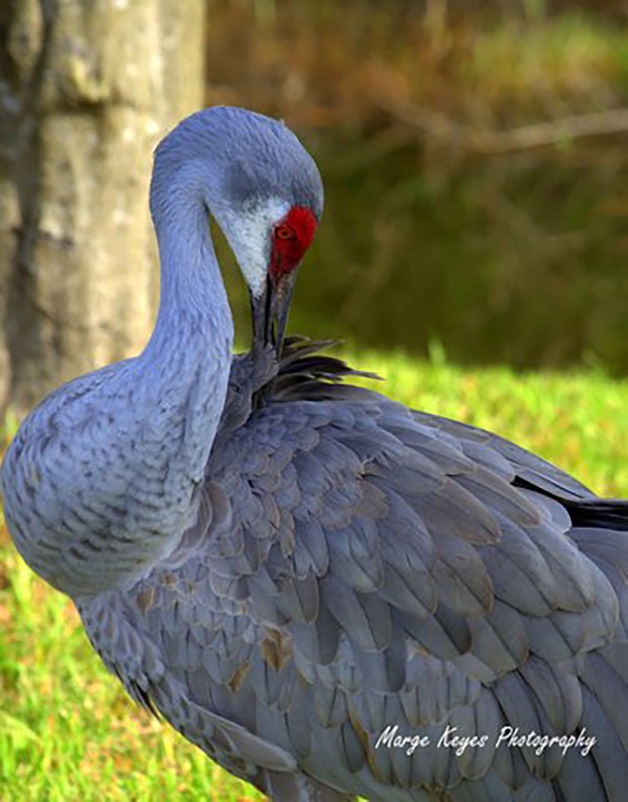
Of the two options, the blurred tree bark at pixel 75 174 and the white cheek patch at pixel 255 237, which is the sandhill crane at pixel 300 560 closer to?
the white cheek patch at pixel 255 237

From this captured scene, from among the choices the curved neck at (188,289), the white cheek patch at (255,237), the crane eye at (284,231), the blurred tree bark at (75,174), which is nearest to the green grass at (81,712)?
the blurred tree bark at (75,174)

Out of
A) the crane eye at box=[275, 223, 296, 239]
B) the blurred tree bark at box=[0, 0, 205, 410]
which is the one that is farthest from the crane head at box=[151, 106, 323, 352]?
the blurred tree bark at box=[0, 0, 205, 410]

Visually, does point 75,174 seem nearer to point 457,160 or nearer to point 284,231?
point 284,231

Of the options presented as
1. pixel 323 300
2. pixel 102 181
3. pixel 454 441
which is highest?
pixel 102 181

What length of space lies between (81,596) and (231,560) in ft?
1.38

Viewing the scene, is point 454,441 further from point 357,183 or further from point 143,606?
point 357,183

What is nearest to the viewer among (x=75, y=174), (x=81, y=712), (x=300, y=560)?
(x=300, y=560)

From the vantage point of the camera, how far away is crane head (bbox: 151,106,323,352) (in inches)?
128

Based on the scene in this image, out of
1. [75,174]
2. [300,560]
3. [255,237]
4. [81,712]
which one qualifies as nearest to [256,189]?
[255,237]

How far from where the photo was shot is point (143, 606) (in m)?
3.30

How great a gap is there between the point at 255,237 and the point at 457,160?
10948 mm

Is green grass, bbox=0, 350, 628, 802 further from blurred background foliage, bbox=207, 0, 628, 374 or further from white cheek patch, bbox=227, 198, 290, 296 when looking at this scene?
blurred background foliage, bbox=207, 0, 628, 374

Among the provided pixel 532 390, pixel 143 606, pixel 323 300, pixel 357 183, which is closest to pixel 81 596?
pixel 143 606

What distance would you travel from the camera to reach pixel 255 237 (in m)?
A: 3.33
